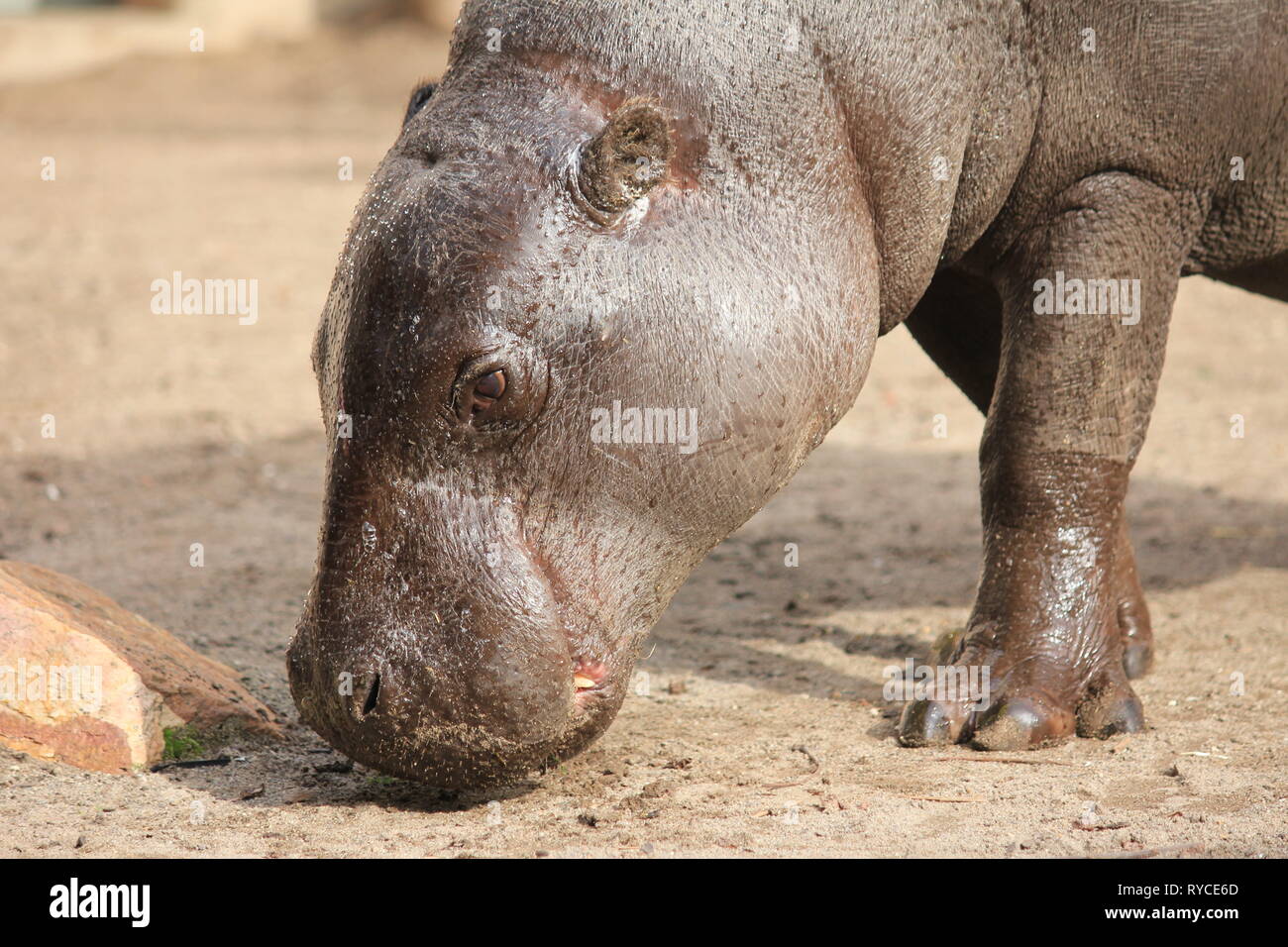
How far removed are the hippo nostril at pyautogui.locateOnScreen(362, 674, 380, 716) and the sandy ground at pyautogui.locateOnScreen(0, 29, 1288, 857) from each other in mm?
352

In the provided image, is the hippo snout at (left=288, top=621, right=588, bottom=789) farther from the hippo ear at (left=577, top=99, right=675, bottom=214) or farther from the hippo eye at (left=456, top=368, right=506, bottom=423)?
the hippo ear at (left=577, top=99, right=675, bottom=214)

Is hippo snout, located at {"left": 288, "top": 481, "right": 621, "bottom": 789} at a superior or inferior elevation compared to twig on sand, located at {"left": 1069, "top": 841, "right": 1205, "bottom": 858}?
superior

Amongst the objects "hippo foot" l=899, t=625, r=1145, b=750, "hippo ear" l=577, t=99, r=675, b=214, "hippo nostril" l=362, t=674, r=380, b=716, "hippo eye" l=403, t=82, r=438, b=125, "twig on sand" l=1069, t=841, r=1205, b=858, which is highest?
"hippo eye" l=403, t=82, r=438, b=125

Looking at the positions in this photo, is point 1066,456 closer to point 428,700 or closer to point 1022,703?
point 1022,703

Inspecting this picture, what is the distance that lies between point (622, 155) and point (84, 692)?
2076 millimetres

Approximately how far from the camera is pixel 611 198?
3.70 metres

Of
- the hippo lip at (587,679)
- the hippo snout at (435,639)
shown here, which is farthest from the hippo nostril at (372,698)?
the hippo lip at (587,679)

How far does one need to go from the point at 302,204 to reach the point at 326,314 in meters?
10.9

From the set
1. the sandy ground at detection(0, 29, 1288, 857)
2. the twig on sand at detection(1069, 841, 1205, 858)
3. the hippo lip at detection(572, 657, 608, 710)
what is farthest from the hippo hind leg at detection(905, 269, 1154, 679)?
the hippo lip at detection(572, 657, 608, 710)

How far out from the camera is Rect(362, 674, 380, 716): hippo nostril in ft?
12.0

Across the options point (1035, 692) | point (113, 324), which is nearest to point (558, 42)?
point (1035, 692)

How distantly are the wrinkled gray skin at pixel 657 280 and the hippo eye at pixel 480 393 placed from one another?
12 millimetres

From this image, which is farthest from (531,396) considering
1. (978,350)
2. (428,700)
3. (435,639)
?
(978,350)

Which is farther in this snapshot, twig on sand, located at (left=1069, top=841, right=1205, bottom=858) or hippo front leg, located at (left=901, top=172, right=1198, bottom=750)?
hippo front leg, located at (left=901, top=172, right=1198, bottom=750)
